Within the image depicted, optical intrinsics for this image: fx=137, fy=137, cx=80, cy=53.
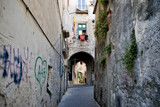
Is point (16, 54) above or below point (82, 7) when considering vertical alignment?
below

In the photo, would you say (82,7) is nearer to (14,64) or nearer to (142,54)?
(142,54)

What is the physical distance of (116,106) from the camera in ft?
12.9

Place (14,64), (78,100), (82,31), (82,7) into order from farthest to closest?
(82,7), (82,31), (78,100), (14,64)

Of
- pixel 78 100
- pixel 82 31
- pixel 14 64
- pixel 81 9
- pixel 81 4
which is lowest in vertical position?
pixel 78 100

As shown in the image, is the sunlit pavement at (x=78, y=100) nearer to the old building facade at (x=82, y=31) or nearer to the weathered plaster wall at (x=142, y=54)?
the weathered plaster wall at (x=142, y=54)

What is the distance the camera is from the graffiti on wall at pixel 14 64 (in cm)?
161

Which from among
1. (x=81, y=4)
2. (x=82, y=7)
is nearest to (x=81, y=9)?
(x=82, y=7)

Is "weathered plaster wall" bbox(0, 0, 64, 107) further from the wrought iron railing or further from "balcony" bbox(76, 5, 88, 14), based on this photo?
the wrought iron railing

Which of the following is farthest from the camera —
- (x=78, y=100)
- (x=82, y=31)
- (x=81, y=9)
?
(x=81, y=9)

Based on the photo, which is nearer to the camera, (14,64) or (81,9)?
(14,64)

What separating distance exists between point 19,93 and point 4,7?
1.22 m

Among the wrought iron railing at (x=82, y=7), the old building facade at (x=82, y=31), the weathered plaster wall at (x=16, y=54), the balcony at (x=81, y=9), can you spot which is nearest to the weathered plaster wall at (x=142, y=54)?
the weathered plaster wall at (x=16, y=54)

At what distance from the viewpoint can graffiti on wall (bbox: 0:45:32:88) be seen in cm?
161

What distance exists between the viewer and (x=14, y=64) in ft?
6.13
